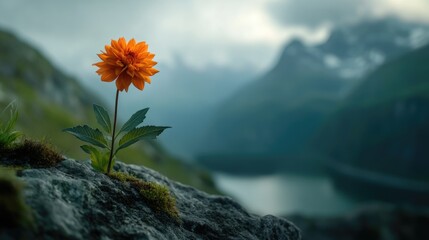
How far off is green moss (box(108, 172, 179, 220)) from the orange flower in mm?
1285

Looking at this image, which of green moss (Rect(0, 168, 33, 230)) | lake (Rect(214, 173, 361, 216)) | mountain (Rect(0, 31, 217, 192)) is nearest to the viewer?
green moss (Rect(0, 168, 33, 230))

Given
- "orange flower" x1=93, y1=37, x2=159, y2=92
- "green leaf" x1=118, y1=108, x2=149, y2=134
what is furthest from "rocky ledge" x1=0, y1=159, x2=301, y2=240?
"orange flower" x1=93, y1=37, x2=159, y2=92

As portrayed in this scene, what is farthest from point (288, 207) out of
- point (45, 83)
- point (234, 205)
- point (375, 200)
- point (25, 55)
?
point (234, 205)

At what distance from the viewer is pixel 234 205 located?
25.1 ft

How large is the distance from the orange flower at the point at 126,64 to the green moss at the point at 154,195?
4.22ft

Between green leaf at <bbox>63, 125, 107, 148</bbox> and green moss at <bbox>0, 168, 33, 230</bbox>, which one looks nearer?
green moss at <bbox>0, 168, 33, 230</bbox>

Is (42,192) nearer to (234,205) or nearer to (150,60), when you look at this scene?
(150,60)

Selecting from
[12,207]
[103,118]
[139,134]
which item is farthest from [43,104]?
[12,207]

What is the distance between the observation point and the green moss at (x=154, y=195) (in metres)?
6.09

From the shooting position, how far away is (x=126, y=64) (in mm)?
6051

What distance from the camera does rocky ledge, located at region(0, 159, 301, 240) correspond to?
441cm

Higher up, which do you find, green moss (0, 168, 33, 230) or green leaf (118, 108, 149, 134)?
green leaf (118, 108, 149, 134)

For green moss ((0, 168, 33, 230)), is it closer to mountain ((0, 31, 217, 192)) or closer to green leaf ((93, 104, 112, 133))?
green leaf ((93, 104, 112, 133))

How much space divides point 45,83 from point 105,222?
7524 inches
